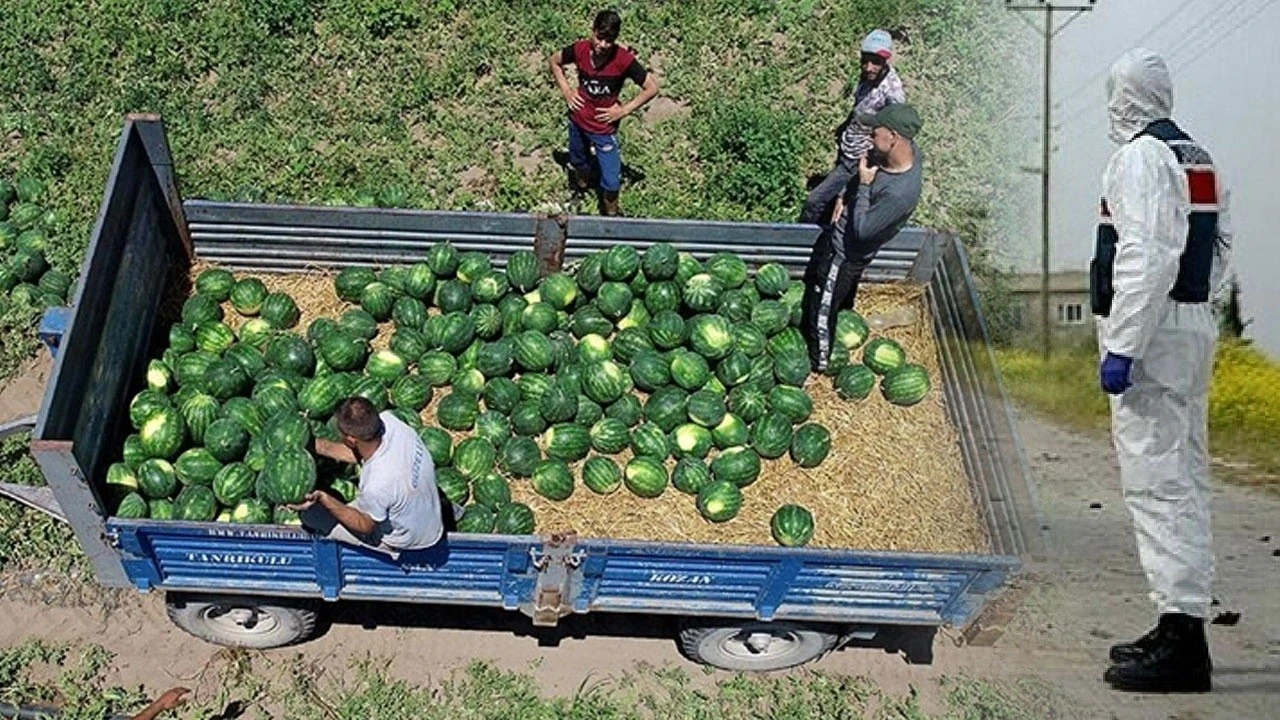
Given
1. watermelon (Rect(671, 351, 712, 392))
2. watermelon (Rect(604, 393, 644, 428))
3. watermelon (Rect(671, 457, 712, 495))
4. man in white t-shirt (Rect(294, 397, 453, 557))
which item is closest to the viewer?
man in white t-shirt (Rect(294, 397, 453, 557))

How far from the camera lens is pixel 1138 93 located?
219 inches

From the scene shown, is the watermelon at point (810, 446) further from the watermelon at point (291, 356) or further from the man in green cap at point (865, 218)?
the watermelon at point (291, 356)

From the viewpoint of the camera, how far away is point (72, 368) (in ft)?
19.9

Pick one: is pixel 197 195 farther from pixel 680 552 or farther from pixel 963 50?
pixel 963 50

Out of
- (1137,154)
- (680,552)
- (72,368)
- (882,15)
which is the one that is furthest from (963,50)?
(72,368)

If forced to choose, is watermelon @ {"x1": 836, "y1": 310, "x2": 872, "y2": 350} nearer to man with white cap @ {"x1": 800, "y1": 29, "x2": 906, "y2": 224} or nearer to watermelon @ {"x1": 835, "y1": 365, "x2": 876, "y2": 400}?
watermelon @ {"x1": 835, "y1": 365, "x2": 876, "y2": 400}

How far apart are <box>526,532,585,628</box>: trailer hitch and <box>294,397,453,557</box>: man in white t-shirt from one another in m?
0.52

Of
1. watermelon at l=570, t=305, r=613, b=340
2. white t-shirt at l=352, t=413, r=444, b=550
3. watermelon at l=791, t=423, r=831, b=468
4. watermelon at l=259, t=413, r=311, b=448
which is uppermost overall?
white t-shirt at l=352, t=413, r=444, b=550

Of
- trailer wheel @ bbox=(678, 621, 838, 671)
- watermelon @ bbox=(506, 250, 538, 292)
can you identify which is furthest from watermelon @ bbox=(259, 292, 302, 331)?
trailer wheel @ bbox=(678, 621, 838, 671)

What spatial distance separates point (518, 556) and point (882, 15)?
27.8 feet

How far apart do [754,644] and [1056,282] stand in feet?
9.78

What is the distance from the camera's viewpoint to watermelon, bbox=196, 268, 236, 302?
7828mm

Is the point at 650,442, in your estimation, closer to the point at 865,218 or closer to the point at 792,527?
the point at 792,527

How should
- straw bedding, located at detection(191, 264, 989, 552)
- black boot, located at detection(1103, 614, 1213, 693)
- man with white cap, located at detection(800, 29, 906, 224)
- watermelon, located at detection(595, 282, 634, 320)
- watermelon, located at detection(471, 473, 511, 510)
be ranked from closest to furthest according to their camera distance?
1. black boot, located at detection(1103, 614, 1213, 693)
2. watermelon, located at detection(471, 473, 511, 510)
3. straw bedding, located at detection(191, 264, 989, 552)
4. watermelon, located at detection(595, 282, 634, 320)
5. man with white cap, located at detection(800, 29, 906, 224)
